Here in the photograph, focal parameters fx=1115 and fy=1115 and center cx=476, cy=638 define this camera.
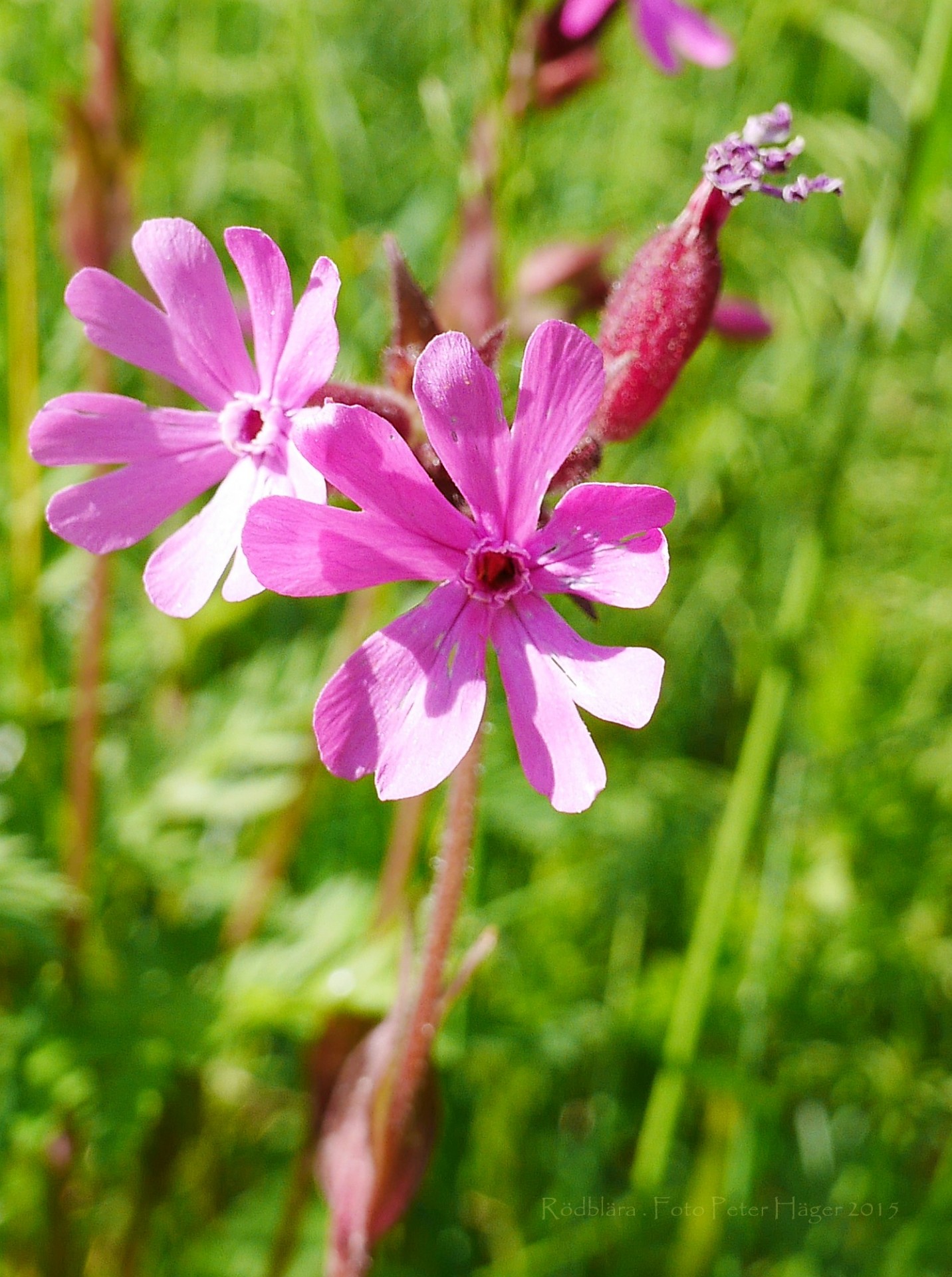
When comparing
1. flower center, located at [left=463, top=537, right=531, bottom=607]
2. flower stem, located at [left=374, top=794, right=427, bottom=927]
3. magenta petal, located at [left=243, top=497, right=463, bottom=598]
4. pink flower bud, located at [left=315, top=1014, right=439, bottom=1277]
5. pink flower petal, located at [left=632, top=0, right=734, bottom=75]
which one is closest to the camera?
magenta petal, located at [left=243, top=497, right=463, bottom=598]

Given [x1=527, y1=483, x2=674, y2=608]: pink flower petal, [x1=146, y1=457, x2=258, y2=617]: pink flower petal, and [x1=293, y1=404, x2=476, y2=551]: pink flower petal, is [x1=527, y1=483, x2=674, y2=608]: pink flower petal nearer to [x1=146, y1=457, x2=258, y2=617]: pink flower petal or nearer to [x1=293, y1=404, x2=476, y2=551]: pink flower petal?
[x1=293, y1=404, x2=476, y2=551]: pink flower petal

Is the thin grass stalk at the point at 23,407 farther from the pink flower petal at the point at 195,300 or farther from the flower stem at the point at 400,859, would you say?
the pink flower petal at the point at 195,300

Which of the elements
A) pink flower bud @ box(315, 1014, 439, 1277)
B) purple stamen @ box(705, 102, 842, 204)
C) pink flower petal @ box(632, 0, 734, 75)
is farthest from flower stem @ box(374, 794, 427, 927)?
pink flower petal @ box(632, 0, 734, 75)

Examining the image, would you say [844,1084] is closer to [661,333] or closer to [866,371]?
[866,371]

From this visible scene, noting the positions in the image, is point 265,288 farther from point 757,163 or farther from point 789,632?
point 789,632

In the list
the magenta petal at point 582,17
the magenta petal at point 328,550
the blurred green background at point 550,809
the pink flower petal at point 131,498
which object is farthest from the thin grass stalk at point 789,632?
the pink flower petal at point 131,498

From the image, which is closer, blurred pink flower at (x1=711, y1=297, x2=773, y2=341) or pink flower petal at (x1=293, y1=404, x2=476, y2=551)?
pink flower petal at (x1=293, y1=404, x2=476, y2=551)

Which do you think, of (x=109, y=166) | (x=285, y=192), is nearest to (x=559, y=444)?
(x=109, y=166)
